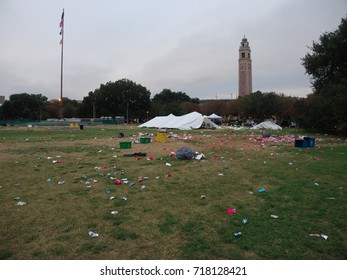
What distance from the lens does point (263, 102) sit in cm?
4978

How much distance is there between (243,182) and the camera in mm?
5996

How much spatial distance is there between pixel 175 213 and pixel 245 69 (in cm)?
11915

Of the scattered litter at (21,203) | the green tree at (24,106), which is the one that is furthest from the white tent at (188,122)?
the green tree at (24,106)

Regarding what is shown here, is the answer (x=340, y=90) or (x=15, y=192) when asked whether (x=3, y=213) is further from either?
(x=340, y=90)

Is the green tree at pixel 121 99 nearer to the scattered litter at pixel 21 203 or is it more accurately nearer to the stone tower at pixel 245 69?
the stone tower at pixel 245 69

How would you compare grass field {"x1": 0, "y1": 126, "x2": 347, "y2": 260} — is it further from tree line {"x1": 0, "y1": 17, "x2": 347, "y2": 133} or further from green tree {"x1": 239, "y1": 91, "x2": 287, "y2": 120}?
green tree {"x1": 239, "y1": 91, "x2": 287, "y2": 120}

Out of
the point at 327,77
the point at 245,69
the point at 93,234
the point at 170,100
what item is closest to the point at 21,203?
the point at 93,234

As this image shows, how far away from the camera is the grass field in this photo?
3.07 m

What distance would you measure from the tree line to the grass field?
1578cm

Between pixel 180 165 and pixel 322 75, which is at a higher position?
pixel 322 75

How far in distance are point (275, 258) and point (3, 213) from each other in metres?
4.24

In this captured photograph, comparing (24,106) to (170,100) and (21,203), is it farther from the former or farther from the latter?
(21,203)

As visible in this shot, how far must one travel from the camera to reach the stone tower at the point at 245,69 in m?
113
